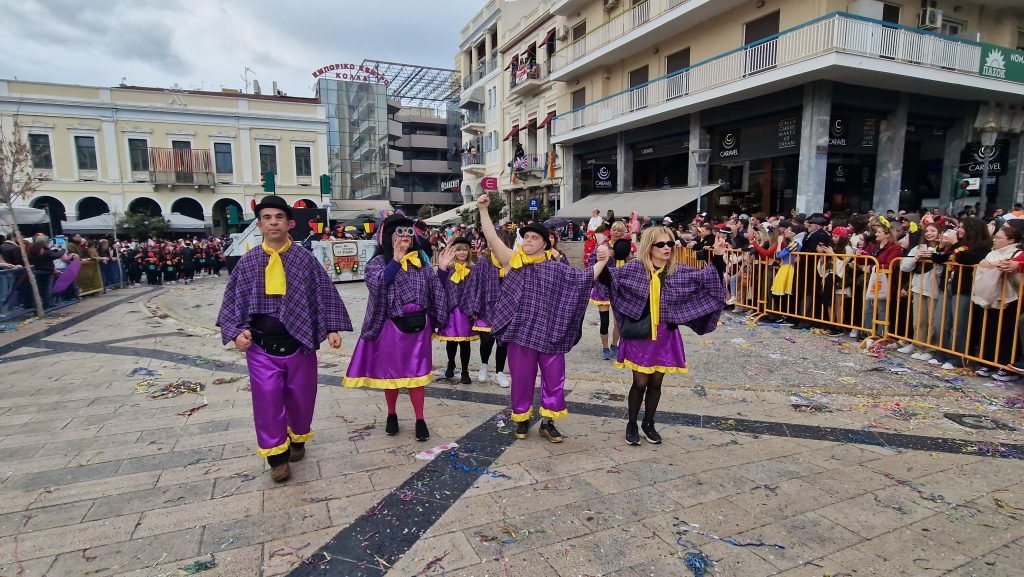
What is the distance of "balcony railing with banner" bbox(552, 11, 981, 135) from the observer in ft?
41.6

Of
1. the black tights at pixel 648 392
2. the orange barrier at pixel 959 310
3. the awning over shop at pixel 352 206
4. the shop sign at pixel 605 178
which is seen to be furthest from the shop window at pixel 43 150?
the orange barrier at pixel 959 310

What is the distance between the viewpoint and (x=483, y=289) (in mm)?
5020

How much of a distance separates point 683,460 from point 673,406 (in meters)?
1.23

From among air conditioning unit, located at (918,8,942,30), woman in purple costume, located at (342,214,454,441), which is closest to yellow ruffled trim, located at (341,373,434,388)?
woman in purple costume, located at (342,214,454,441)

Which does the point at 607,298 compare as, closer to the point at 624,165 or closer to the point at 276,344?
the point at 276,344

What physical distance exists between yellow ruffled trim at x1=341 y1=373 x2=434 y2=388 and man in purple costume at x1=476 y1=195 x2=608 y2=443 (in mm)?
694

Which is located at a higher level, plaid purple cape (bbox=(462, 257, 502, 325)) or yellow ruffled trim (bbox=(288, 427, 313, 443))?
plaid purple cape (bbox=(462, 257, 502, 325))

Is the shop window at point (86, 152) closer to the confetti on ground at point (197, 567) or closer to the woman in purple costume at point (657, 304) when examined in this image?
the confetti on ground at point (197, 567)

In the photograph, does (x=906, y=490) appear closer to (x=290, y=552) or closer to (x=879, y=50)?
(x=290, y=552)

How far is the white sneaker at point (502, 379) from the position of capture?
5801mm

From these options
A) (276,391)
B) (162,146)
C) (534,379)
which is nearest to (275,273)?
(276,391)

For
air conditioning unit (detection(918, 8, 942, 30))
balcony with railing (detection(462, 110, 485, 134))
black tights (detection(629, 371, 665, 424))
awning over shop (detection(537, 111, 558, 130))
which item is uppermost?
balcony with railing (detection(462, 110, 485, 134))

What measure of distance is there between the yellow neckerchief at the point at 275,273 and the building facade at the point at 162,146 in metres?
27.3

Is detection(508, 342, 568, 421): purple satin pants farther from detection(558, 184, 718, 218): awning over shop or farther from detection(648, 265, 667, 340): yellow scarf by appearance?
detection(558, 184, 718, 218): awning over shop
